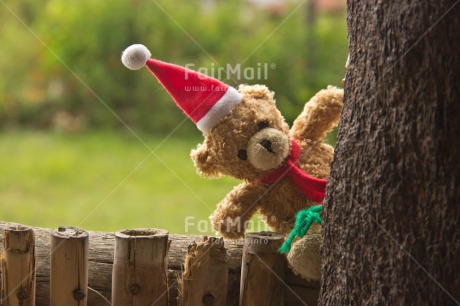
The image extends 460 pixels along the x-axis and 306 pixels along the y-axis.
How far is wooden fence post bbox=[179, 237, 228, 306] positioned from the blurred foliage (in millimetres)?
2492

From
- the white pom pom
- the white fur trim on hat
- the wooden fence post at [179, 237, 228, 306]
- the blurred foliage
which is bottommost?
the wooden fence post at [179, 237, 228, 306]

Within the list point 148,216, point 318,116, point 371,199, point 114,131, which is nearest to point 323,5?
point 114,131

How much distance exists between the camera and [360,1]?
125cm

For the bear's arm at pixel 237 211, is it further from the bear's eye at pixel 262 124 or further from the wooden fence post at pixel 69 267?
the wooden fence post at pixel 69 267

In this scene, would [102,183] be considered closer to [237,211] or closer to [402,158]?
[237,211]

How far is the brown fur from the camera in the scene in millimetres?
1504

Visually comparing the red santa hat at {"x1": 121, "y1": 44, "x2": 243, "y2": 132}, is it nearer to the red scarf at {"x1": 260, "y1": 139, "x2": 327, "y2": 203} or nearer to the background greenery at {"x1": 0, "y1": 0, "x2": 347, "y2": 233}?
the red scarf at {"x1": 260, "y1": 139, "x2": 327, "y2": 203}

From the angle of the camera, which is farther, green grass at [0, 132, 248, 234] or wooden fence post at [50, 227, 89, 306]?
green grass at [0, 132, 248, 234]

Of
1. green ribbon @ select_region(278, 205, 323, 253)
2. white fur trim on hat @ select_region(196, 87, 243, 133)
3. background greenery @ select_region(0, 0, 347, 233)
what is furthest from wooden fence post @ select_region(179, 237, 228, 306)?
background greenery @ select_region(0, 0, 347, 233)

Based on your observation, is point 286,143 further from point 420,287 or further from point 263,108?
point 420,287

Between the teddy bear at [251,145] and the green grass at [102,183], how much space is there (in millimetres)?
1714

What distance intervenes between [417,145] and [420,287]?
238mm

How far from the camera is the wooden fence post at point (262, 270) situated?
146 cm

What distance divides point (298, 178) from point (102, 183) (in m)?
2.51
